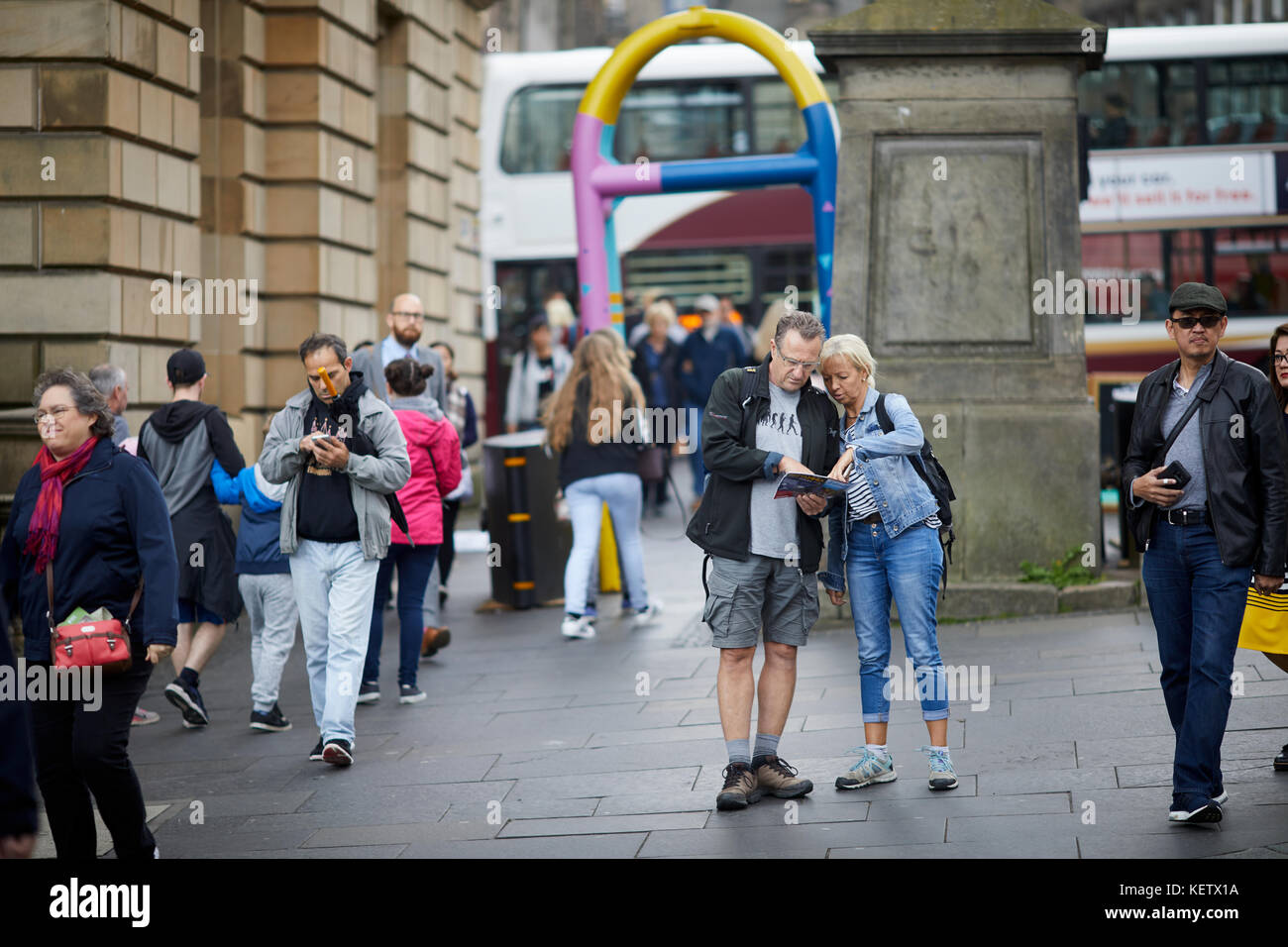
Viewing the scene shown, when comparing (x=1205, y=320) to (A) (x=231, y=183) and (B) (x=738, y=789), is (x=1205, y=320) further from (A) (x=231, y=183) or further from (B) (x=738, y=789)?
(A) (x=231, y=183)

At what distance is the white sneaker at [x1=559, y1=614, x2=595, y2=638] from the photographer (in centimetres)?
1008

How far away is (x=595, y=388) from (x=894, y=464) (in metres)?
4.28

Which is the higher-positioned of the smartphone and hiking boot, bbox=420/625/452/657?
the smartphone

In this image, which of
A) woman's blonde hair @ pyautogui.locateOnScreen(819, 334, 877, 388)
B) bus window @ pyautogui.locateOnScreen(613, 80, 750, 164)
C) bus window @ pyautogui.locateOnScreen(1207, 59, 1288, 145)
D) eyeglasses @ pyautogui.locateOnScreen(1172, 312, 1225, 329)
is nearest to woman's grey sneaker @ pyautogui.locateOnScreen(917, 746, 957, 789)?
woman's blonde hair @ pyautogui.locateOnScreen(819, 334, 877, 388)

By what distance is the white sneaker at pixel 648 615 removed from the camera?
1065cm

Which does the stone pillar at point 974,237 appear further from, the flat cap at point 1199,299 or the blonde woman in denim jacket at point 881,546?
the flat cap at point 1199,299

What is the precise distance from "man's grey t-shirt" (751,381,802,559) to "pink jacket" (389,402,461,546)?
9.96 feet

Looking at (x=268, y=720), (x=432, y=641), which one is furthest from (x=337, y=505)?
(x=432, y=641)

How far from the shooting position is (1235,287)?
18.6 meters

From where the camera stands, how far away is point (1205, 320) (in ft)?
17.8

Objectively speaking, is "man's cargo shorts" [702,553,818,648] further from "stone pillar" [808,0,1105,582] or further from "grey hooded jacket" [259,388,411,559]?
"stone pillar" [808,0,1105,582]
